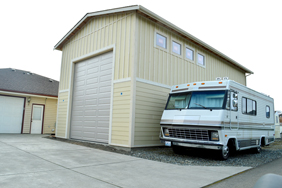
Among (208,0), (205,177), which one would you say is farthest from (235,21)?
(205,177)

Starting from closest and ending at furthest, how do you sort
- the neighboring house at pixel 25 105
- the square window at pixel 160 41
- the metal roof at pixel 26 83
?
the square window at pixel 160 41 → the neighboring house at pixel 25 105 → the metal roof at pixel 26 83

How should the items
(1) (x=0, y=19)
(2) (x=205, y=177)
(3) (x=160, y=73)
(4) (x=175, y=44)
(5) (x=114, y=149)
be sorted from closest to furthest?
(2) (x=205, y=177) < (5) (x=114, y=149) < (3) (x=160, y=73) < (4) (x=175, y=44) < (1) (x=0, y=19)

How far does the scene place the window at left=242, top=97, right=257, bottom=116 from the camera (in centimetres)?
851

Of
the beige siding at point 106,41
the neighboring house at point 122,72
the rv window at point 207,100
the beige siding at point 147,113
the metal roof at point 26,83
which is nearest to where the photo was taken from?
the rv window at point 207,100

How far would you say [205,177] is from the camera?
509 centimetres

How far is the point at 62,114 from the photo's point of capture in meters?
13.0

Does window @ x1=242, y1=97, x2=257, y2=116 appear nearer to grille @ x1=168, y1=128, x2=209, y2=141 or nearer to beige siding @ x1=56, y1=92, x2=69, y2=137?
grille @ x1=168, y1=128, x2=209, y2=141

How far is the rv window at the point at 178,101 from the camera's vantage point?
26.4 ft

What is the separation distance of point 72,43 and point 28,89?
5.68 meters

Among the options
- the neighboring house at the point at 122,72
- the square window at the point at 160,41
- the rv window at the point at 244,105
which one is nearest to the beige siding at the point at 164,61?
the neighboring house at the point at 122,72

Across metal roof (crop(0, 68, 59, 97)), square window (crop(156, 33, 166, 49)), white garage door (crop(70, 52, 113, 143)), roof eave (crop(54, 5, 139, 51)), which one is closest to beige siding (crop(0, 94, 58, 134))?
metal roof (crop(0, 68, 59, 97))

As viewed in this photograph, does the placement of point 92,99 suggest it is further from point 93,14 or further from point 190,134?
point 190,134

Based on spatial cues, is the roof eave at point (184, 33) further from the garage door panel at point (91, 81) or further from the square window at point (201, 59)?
the garage door panel at point (91, 81)

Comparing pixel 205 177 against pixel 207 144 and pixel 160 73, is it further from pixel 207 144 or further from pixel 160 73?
pixel 160 73
